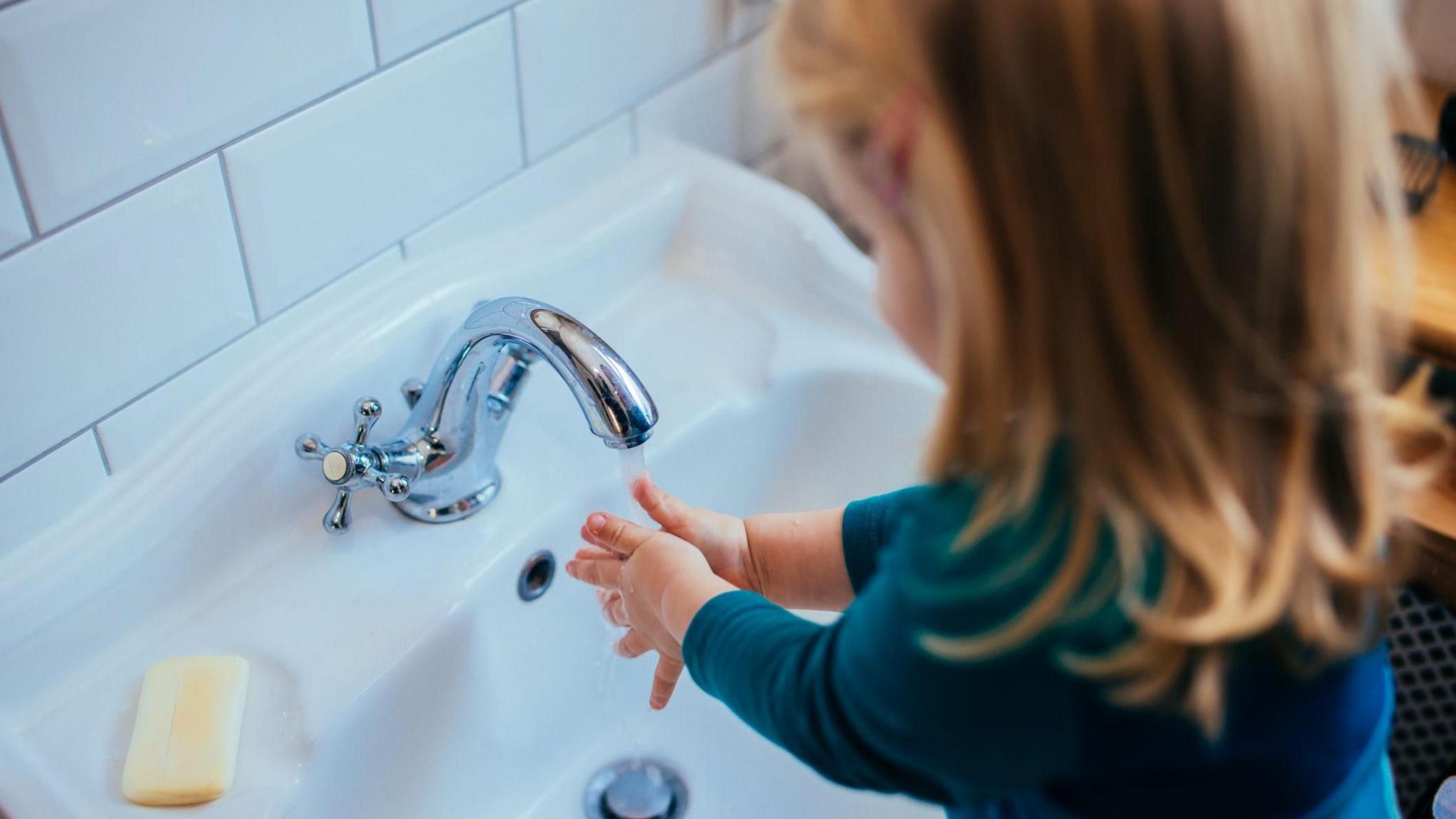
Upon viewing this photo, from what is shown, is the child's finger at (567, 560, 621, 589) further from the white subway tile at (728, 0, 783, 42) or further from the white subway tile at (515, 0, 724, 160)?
the white subway tile at (728, 0, 783, 42)

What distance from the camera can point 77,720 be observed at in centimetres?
64

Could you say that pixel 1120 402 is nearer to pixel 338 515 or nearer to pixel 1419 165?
pixel 338 515

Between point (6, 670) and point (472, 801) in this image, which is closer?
point (6, 670)

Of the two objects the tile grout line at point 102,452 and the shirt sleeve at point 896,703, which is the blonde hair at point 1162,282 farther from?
the tile grout line at point 102,452

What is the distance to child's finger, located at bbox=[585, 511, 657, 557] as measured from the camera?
668mm

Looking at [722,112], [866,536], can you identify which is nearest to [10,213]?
[866,536]

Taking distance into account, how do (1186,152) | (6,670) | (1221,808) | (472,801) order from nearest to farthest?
(1186,152) < (1221,808) < (6,670) < (472,801)

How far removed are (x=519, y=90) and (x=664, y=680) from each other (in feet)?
1.22

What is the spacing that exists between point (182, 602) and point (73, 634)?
60mm

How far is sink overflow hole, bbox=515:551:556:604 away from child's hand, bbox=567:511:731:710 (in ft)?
0.17

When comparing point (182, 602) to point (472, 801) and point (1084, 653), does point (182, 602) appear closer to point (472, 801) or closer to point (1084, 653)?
point (472, 801)

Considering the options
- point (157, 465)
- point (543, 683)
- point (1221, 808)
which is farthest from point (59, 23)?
point (1221, 808)

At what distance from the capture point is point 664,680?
69cm

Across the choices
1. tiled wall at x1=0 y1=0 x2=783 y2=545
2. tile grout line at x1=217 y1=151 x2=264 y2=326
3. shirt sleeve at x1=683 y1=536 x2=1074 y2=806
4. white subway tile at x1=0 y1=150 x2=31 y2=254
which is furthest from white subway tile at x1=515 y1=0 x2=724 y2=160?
shirt sleeve at x1=683 y1=536 x2=1074 y2=806
